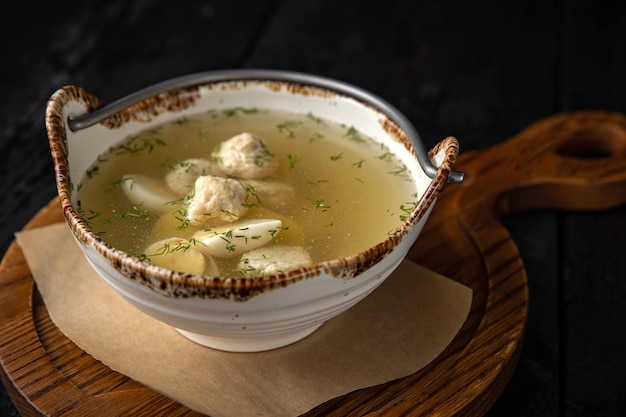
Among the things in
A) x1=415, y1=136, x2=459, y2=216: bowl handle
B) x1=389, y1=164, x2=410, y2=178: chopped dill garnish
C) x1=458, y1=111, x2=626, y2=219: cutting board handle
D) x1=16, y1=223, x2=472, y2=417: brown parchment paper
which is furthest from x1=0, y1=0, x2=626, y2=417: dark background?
x1=415, y1=136, x2=459, y2=216: bowl handle

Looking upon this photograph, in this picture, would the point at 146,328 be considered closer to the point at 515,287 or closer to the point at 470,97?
the point at 515,287

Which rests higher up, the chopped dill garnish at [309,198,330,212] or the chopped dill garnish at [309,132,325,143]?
the chopped dill garnish at [309,132,325,143]

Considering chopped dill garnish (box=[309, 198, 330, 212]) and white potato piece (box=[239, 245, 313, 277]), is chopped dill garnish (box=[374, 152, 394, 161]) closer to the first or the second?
chopped dill garnish (box=[309, 198, 330, 212])

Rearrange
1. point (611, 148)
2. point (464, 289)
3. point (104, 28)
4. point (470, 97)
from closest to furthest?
point (464, 289) → point (611, 148) → point (470, 97) → point (104, 28)

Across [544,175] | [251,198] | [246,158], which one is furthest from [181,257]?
[544,175]

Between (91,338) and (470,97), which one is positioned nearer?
(91,338)

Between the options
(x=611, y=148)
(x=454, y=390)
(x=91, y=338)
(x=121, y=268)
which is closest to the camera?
(x=121, y=268)

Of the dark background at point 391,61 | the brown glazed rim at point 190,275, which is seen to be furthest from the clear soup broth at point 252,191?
the dark background at point 391,61

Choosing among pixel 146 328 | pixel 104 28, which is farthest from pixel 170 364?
pixel 104 28

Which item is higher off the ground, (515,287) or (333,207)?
(333,207)
